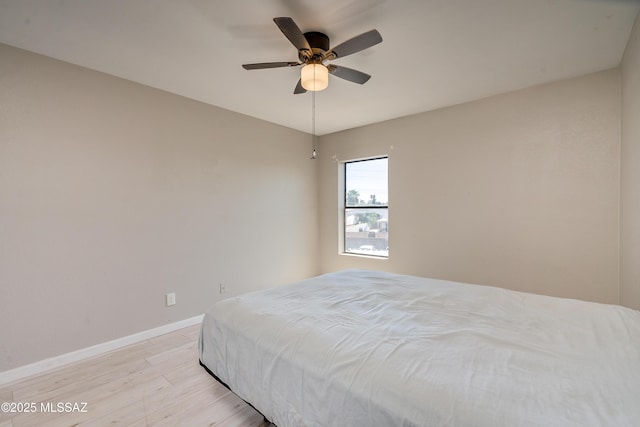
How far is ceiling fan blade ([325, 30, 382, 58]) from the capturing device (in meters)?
1.64

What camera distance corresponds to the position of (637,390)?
919 millimetres

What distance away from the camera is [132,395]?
1877 mm

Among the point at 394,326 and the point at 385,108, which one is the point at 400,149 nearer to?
the point at 385,108

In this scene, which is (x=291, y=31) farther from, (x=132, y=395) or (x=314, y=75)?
(x=132, y=395)

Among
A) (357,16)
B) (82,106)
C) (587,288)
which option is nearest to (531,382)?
(357,16)

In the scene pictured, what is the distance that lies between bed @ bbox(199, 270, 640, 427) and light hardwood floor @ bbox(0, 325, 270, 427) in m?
0.22

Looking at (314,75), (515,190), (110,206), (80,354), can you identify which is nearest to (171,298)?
(80,354)

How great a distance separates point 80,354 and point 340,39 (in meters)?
3.32

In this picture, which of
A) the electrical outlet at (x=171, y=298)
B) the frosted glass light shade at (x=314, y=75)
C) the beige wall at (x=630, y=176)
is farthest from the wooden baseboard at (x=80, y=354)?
the beige wall at (x=630, y=176)

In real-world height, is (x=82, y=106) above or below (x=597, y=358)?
above

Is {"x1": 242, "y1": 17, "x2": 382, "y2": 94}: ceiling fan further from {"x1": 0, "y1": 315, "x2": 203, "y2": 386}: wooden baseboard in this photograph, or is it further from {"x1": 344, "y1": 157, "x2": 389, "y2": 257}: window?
{"x1": 0, "y1": 315, "x2": 203, "y2": 386}: wooden baseboard

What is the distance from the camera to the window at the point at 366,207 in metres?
4.10

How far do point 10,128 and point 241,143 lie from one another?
2.02 m

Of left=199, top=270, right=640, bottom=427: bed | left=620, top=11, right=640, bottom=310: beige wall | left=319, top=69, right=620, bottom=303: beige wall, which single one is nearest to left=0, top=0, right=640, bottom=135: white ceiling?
left=620, top=11, right=640, bottom=310: beige wall
